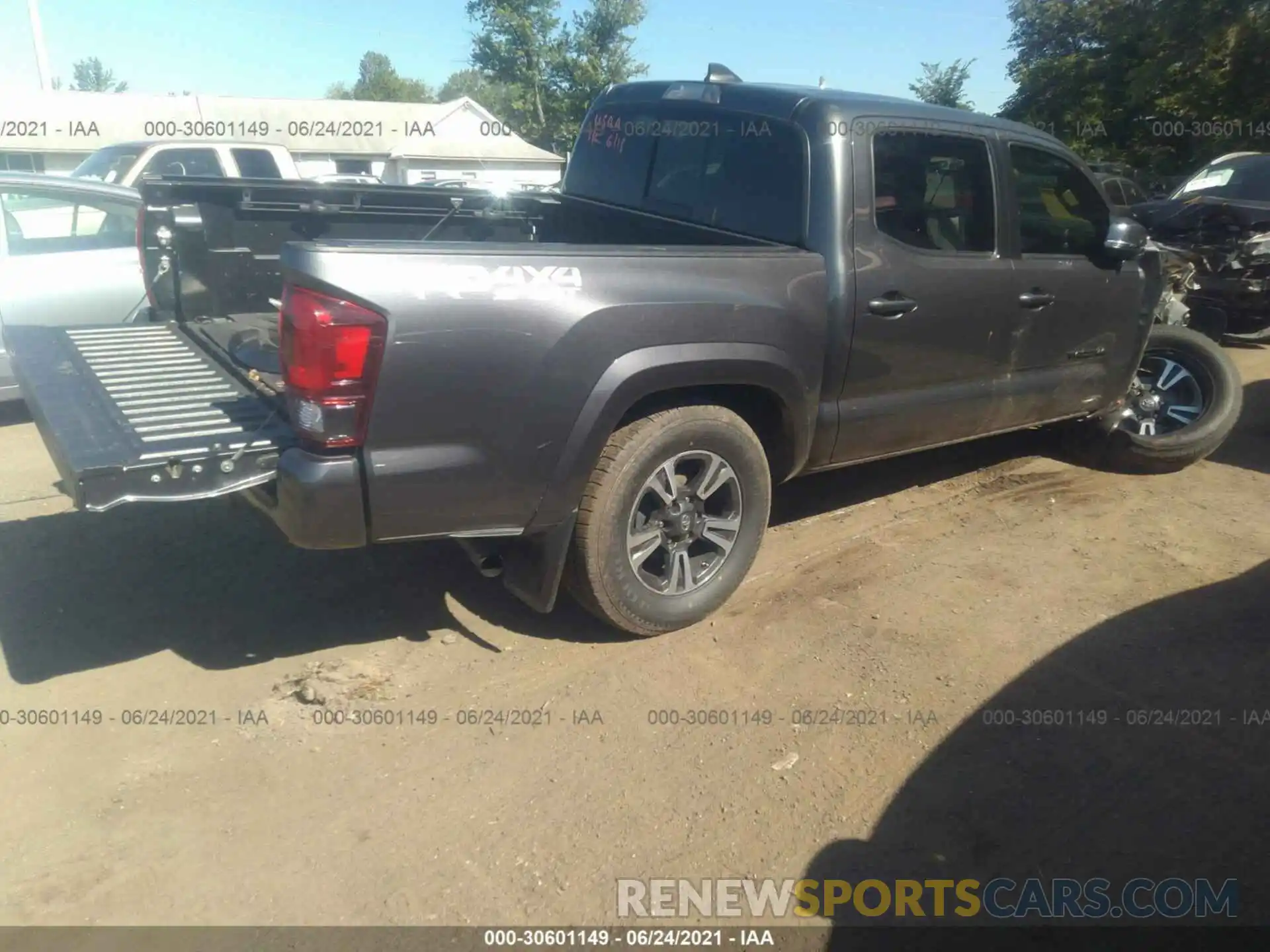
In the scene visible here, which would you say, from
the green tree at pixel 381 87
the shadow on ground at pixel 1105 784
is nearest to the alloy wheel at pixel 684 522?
the shadow on ground at pixel 1105 784

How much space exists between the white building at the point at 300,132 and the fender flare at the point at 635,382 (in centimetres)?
2050

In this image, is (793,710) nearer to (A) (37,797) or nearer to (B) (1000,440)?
(A) (37,797)

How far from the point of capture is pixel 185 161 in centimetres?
1105

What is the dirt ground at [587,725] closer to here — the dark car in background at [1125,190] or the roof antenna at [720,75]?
the roof antenna at [720,75]

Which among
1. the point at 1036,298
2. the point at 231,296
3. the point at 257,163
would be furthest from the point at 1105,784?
the point at 257,163

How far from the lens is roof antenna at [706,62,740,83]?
459 cm

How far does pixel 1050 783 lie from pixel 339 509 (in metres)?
2.28

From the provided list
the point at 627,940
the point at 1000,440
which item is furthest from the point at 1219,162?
the point at 627,940

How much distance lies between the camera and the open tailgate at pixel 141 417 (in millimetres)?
2820

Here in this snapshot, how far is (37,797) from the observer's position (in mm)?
2951

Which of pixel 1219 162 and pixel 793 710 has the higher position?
pixel 1219 162

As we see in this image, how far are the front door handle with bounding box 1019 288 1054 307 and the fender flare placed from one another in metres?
1.47

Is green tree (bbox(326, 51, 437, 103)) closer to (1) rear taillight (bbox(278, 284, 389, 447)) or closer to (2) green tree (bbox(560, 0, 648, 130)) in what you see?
(2) green tree (bbox(560, 0, 648, 130))

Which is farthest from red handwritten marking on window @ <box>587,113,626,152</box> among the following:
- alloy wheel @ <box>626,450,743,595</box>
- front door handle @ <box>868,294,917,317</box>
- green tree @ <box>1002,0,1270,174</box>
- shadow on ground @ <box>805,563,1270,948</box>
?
green tree @ <box>1002,0,1270,174</box>
